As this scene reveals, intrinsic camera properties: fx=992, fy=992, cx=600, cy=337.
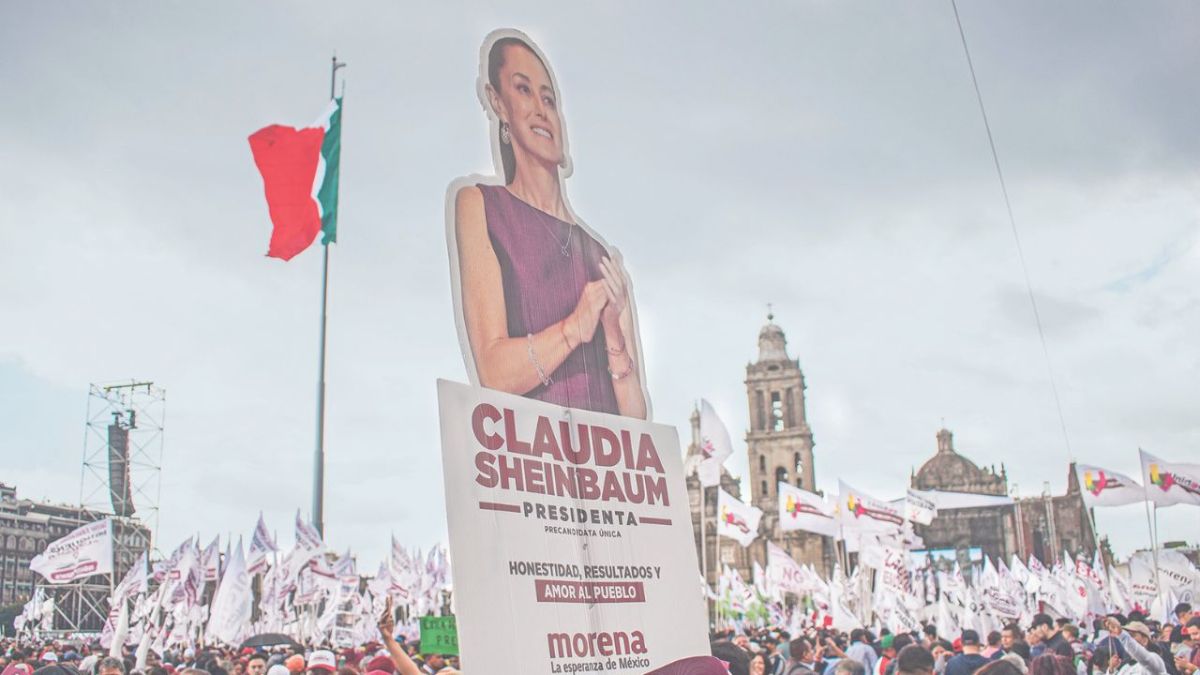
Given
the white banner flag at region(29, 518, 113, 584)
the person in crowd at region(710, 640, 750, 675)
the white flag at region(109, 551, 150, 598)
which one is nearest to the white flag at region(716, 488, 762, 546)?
the white flag at region(109, 551, 150, 598)

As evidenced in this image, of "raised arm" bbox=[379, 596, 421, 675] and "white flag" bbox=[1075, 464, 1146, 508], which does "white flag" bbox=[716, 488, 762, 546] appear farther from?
"raised arm" bbox=[379, 596, 421, 675]

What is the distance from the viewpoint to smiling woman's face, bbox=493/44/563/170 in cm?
439

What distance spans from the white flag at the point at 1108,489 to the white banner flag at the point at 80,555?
18.1 m

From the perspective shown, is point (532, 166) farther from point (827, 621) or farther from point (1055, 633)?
point (827, 621)

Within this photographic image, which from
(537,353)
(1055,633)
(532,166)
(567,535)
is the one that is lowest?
(1055,633)

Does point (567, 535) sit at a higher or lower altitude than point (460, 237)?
lower

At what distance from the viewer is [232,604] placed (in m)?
19.1

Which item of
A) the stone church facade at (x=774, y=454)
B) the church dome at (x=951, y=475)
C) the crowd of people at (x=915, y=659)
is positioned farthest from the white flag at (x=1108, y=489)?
the church dome at (x=951, y=475)

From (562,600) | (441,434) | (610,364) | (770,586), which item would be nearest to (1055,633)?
(610,364)

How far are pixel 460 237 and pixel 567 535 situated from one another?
1.21 meters

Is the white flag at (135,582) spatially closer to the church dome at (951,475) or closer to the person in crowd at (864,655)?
the person in crowd at (864,655)

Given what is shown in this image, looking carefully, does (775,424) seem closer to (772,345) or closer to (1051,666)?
(772,345)

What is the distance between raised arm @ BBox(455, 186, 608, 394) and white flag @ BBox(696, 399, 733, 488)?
16213 mm

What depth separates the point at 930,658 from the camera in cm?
517
